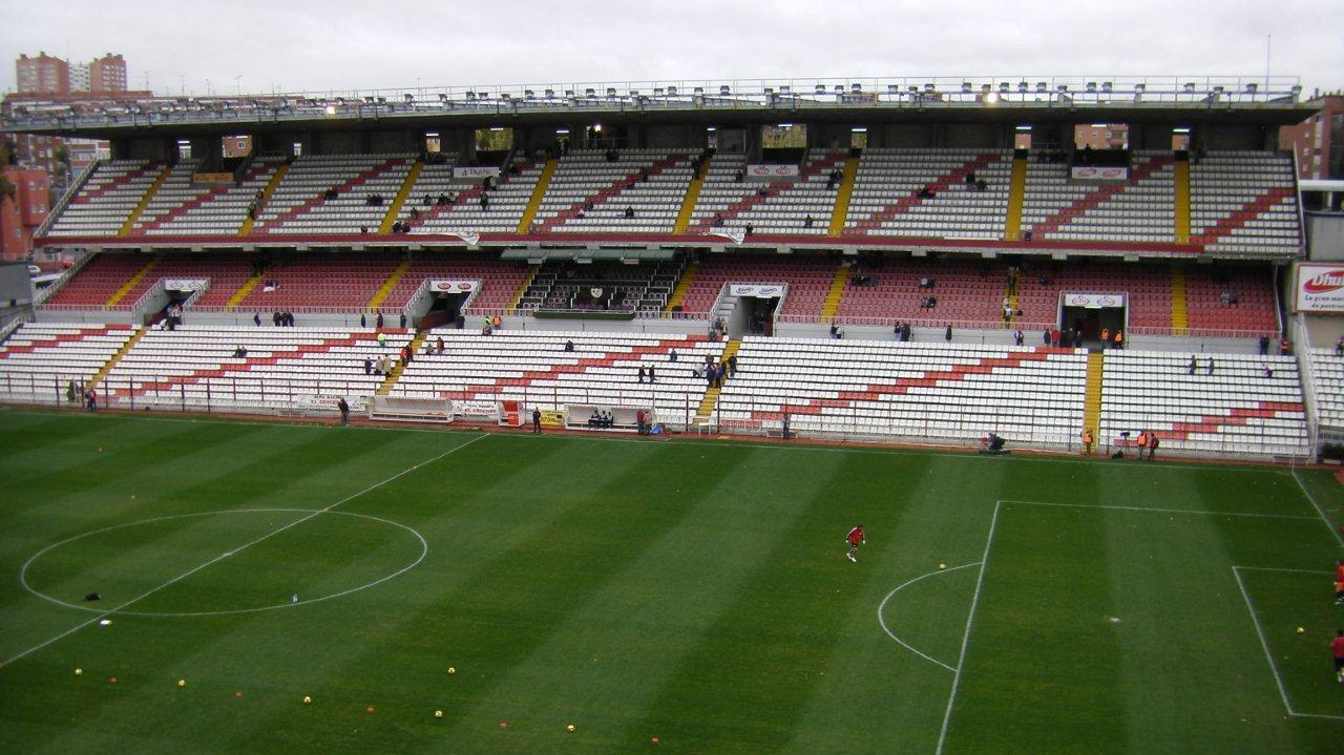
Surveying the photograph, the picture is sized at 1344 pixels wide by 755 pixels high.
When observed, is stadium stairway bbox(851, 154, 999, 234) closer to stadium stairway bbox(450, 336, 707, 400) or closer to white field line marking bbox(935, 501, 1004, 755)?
stadium stairway bbox(450, 336, 707, 400)

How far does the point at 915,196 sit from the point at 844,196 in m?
3.05

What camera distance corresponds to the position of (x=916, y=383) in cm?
4488

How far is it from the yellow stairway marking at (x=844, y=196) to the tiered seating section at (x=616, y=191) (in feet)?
23.2

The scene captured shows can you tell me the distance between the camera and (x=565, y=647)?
2339 centimetres

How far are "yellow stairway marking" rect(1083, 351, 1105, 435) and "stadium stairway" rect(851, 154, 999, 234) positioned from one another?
11.0 m

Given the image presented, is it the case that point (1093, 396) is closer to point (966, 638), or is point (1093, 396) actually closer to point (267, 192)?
point (966, 638)

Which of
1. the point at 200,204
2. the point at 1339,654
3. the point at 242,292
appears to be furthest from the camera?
the point at 200,204

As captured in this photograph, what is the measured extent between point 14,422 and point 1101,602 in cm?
3931

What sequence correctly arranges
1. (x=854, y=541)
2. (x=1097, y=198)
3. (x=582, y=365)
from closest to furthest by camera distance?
(x=854, y=541) → (x=582, y=365) → (x=1097, y=198)

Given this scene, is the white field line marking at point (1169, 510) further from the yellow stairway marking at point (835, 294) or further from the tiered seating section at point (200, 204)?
the tiered seating section at point (200, 204)

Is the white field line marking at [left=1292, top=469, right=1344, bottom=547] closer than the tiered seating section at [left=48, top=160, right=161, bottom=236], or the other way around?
the white field line marking at [left=1292, top=469, right=1344, bottom=547]

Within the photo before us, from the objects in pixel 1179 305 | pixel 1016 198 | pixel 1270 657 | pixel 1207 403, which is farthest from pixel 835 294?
pixel 1270 657

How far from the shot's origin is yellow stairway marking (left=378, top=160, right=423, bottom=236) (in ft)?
189

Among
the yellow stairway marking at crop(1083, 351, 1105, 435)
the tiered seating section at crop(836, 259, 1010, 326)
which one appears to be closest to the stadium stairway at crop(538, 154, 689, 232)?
the tiered seating section at crop(836, 259, 1010, 326)
